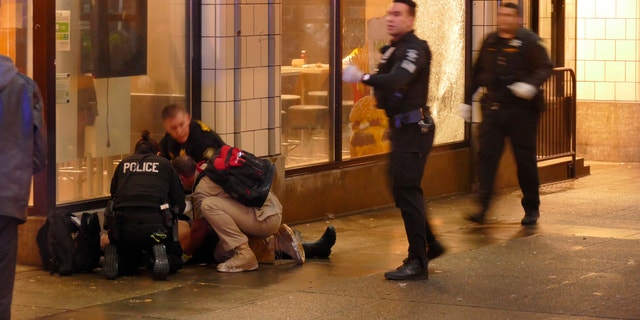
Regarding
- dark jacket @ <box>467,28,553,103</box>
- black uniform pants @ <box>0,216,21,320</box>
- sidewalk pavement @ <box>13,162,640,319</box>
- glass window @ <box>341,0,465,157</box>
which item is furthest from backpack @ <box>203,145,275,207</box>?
glass window @ <box>341,0,465,157</box>

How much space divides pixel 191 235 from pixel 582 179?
716cm

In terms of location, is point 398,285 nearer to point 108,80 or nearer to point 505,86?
point 505,86

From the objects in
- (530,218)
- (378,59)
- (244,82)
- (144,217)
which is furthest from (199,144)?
(378,59)

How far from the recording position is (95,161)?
9.88 m

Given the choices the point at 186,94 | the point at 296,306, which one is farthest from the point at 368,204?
the point at 296,306

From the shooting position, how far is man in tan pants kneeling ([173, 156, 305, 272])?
8.84m

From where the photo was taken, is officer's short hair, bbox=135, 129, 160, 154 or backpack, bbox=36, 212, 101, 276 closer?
backpack, bbox=36, 212, 101, 276

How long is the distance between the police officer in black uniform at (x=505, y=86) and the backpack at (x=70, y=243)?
3192mm

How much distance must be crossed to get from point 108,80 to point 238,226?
1876 millimetres

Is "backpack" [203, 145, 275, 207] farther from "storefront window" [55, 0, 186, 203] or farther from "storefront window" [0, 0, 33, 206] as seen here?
"storefront window" [0, 0, 33, 206]

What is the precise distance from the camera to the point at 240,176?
8.84 m

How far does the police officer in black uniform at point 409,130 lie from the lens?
8117 millimetres

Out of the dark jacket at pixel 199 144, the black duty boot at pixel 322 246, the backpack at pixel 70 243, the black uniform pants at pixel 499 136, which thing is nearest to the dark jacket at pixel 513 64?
the black uniform pants at pixel 499 136

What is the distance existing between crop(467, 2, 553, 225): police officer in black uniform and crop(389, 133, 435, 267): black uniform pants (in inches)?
75.1
